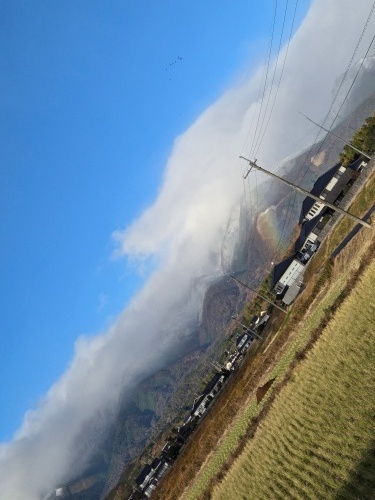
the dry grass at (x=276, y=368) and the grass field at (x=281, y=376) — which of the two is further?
the dry grass at (x=276, y=368)

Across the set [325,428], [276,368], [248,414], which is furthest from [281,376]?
[325,428]

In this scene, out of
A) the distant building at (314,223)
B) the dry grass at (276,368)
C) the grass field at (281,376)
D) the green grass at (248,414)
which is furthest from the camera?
the distant building at (314,223)

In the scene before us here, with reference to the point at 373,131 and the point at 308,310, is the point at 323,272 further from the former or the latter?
the point at 373,131

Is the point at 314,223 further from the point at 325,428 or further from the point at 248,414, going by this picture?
the point at 325,428

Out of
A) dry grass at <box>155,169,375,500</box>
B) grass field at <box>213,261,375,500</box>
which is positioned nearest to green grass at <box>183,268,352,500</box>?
dry grass at <box>155,169,375,500</box>

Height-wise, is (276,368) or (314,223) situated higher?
(314,223)

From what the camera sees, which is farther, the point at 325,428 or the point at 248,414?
the point at 248,414

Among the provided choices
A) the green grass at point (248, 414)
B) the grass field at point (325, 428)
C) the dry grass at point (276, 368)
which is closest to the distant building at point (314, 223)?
the dry grass at point (276, 368)

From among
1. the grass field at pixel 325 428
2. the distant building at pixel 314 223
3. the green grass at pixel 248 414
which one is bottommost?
the grass field at pixel 325 428

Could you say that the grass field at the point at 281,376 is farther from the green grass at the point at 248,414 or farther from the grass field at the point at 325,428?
the grass field at the point at 325,428
